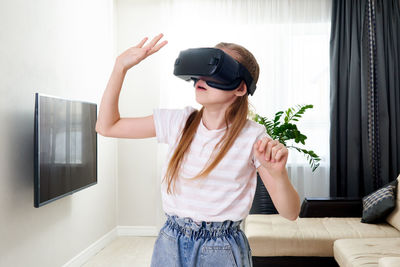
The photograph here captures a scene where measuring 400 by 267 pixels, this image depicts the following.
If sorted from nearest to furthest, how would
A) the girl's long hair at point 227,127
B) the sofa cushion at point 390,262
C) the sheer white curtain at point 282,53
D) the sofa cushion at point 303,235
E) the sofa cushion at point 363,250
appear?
the girl's long hair at point 227,127 < the sofa cushion at point 390,262 < the sofa cushion at point 363,250 < the sofa cushion at point 303,235 < the sheer white curtain at point 282,53

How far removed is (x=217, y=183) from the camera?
0.89 metres

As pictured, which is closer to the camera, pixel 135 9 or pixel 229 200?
pixel 229 200

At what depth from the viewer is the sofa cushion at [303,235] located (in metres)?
2.84

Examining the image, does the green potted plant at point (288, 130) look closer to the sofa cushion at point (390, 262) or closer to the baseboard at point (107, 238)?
the baseboard at point (107, 238)

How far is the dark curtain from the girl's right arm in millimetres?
3551

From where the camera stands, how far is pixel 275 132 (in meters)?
3.90

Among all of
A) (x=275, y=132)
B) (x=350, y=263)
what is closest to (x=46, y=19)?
(x=275, y=132)

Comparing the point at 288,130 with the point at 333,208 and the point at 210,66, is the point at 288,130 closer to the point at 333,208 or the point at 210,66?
the point at 333,208

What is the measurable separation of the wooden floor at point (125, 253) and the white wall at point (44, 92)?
0.55ft

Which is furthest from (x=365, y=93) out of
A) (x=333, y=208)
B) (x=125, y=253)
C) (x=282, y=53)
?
(x=125, y=253)

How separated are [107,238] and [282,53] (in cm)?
265

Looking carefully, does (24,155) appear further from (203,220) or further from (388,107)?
(388,107)

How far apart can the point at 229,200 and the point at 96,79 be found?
3.15m

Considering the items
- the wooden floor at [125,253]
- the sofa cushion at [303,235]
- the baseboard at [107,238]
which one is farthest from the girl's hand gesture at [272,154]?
the wooden floor at [125,253]
